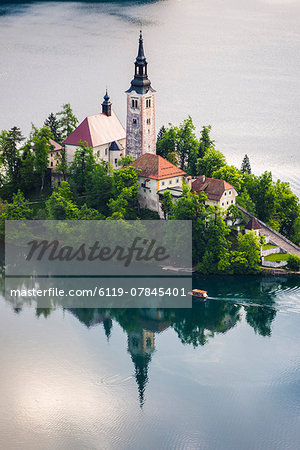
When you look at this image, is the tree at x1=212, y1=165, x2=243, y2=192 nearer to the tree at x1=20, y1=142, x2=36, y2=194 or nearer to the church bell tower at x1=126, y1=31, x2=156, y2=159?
the church bell tower at x1=126, y1=31, x2=156, y2=159

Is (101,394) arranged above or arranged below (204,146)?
below

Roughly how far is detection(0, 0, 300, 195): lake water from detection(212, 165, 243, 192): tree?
1115cm

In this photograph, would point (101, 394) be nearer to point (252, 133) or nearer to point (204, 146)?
point (204, 146)

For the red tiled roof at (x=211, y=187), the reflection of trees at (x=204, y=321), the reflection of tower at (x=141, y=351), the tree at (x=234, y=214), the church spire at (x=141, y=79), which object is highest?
the church spire at (x=141, y=79)

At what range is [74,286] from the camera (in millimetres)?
62375

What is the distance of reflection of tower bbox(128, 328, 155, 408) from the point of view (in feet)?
159

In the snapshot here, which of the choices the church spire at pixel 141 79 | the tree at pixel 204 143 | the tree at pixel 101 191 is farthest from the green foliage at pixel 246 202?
the church spire at pixel 141 79

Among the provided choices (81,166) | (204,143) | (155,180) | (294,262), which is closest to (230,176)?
(155,180)

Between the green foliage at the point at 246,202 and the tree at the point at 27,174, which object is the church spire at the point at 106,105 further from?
the green foliage at the point at 246,202

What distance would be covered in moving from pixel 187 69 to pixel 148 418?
86844 millimetres

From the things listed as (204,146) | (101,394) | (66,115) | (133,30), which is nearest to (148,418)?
(101,394)

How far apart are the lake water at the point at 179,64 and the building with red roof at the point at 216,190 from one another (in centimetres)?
1414

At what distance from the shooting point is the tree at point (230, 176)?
223ft

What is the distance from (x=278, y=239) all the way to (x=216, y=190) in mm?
6233
